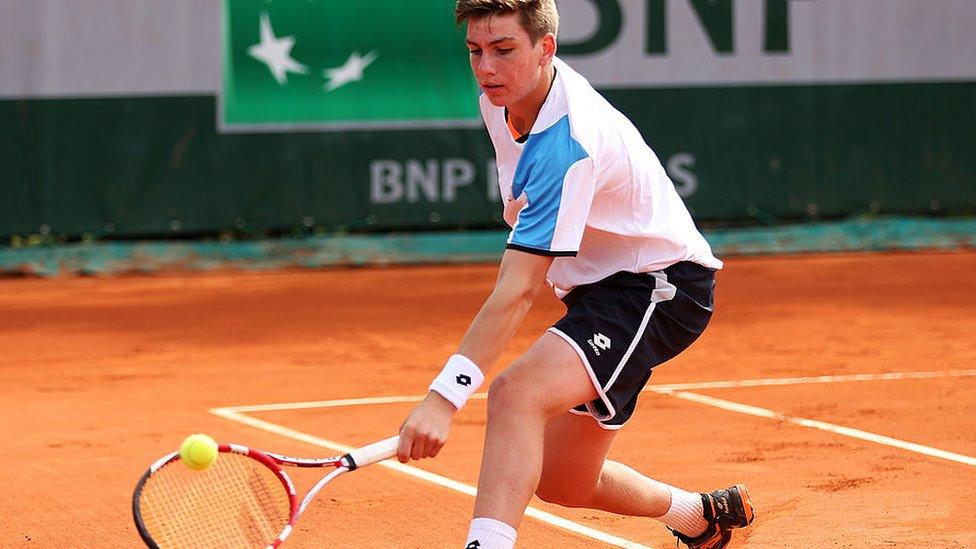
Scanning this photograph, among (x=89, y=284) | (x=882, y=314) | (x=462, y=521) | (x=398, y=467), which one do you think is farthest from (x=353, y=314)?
(x=462, y=521)

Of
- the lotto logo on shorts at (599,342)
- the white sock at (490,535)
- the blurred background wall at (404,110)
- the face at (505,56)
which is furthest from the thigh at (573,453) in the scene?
the blurred background wall at (404,110)

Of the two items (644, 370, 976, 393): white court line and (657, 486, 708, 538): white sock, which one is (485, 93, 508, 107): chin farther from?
(644, 370, 976, 393): white court line

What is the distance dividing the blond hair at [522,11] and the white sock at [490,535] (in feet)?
3.39

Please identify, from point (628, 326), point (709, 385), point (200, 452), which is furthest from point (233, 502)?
point (709, 385)

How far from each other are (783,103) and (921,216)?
158 centimetres

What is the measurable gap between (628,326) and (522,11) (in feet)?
2.56

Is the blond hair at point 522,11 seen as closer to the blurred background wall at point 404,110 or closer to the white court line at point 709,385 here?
the white court line at point 709,385

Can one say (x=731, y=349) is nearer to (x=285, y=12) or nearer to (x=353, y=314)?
(x=353, y=314)

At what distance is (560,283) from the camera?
3.72 m

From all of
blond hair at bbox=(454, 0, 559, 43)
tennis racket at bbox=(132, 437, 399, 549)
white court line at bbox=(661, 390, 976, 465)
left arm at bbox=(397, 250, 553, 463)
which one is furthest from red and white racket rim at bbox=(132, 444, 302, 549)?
white court line at bbox=(661, 390, 976, 465)

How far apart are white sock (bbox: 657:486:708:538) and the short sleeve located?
1090 millimetres

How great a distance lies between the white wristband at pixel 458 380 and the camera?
3.18 metres

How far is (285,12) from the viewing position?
11406mm

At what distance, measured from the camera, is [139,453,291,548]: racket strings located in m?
3.29
